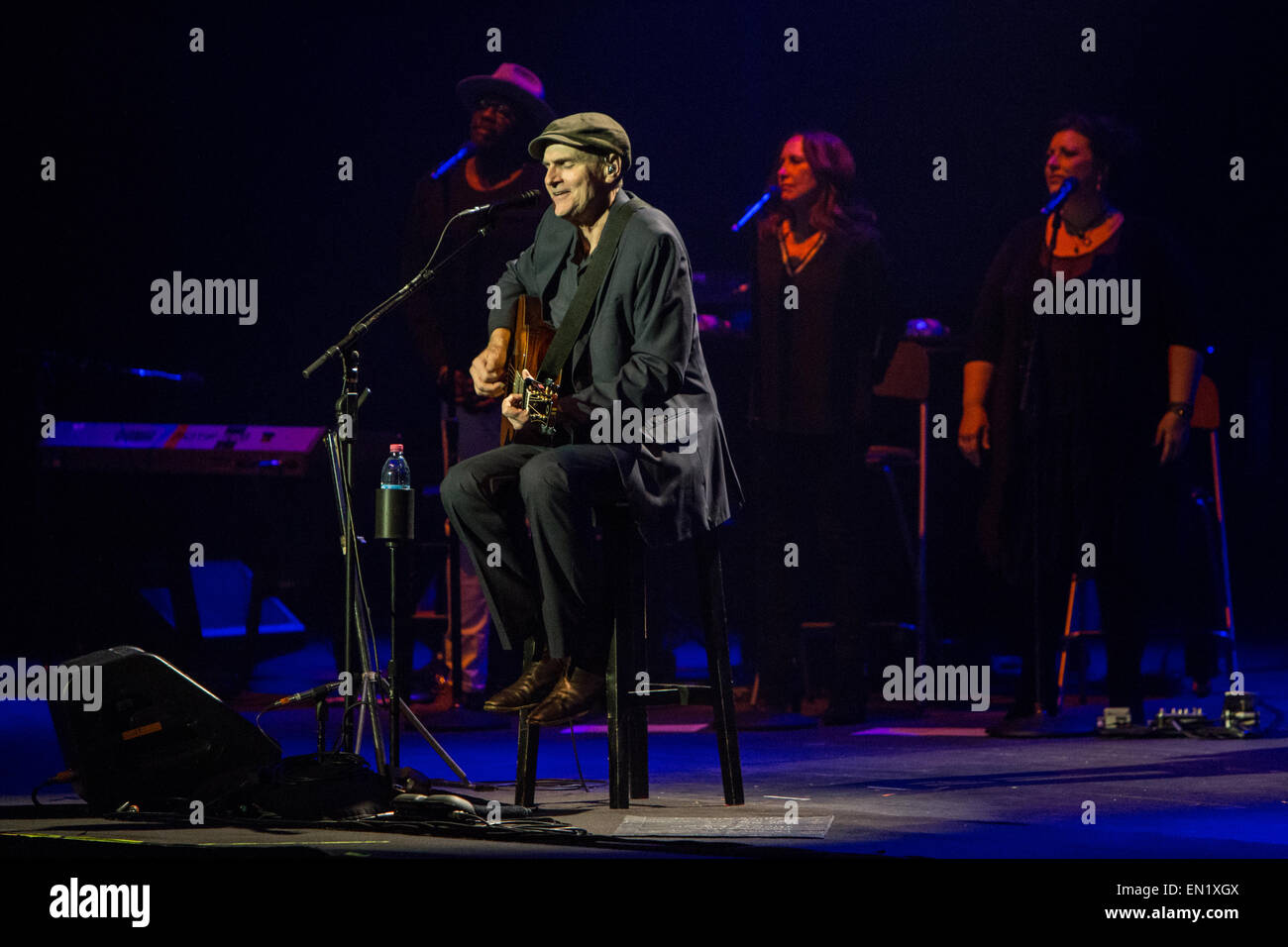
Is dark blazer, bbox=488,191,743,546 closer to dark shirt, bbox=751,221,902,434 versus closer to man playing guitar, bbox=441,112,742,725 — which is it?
man playing guitar, bbox=441,112,742,725

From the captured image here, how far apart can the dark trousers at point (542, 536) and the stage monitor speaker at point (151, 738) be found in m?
0.76

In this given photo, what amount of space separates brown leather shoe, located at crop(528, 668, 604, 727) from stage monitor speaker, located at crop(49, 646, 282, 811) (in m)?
0.72

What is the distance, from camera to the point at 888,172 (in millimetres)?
9102

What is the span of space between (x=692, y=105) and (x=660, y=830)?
6246 millimetres

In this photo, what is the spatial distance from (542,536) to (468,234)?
341 cm

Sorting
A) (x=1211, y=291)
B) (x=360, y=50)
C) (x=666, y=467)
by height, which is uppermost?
(x=360, y=50)

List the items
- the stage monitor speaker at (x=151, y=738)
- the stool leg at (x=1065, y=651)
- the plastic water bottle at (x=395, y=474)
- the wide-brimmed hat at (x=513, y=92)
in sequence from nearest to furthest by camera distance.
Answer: the stage monitor speaker at (x=151, y=738), the plastic water bottle at (x=395, y=474), the stool leg at (x=1065, y=651), the wide-brimmed hat at (x=513, y=92)

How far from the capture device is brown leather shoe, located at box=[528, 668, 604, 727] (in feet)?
14.1

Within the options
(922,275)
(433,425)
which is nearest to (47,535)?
(433,425)

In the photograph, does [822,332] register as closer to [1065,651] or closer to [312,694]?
[1065,651]

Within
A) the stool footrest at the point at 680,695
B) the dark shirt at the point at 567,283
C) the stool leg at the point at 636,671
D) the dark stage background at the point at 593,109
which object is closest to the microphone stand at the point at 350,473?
the dark shirt at the point at 567,283

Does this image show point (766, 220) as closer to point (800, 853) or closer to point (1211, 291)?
point (1211, 291)

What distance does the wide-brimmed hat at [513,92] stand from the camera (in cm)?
729

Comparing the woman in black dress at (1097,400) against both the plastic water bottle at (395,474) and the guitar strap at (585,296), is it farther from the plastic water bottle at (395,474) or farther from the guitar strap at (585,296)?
the plastic water bottle at (395,474)
